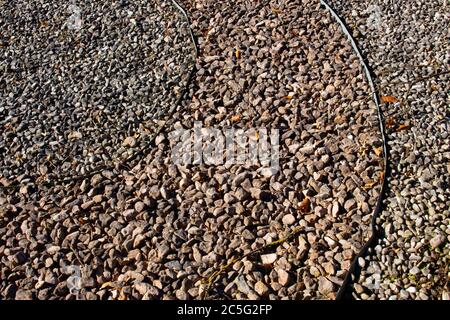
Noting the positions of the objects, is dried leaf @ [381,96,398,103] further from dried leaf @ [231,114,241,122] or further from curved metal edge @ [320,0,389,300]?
dried leaf @ [231,114,241,122]

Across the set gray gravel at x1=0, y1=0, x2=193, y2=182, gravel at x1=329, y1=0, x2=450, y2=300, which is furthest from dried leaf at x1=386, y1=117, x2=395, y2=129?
gray gravel at x1=0, y1=0, x2=193, y2=182

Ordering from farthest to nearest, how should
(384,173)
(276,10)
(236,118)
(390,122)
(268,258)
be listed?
(276,10)
(236,118)
(390,122)
(384,173)
(268,258)

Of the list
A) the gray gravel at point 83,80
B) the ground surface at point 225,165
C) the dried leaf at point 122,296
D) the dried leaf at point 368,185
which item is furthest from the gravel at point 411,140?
the gray gravel at point 83,80

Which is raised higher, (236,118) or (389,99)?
(389,99)

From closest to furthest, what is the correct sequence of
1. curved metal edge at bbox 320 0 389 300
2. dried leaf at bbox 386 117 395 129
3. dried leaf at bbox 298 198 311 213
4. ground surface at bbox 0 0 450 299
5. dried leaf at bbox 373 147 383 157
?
curved metal edge at bbox 320 0 389 300
ground surface at bbox 0 0 450 299
dried leaf at bbox 298 198 311 213
dried leaf at bbox 373 147 383 157
dried leaf at bbox 386 117 395 129

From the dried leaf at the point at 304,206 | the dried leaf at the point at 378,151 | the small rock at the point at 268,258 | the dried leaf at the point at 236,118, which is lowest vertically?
the small rock at the point at 268,258

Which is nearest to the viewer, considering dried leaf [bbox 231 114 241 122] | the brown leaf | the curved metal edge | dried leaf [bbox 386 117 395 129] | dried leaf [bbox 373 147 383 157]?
the curved metal edge

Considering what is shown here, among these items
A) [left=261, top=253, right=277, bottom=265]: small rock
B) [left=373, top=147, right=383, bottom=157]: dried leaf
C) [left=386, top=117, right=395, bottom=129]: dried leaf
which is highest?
[left=386, top=117, right=395, bottom=129]: dried leaf

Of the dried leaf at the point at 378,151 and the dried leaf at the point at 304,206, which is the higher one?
the dried leaf at the point at 378,151

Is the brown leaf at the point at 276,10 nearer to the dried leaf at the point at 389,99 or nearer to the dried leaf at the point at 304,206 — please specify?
the dried leaf at the point at 389,99

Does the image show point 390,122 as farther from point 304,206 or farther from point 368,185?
point 304,206

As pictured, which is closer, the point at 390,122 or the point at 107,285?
the point at 107,285

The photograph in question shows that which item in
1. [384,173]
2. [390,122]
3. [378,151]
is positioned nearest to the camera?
[384,173]

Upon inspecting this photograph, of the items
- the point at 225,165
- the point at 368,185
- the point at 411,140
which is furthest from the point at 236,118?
the point at 411,140
